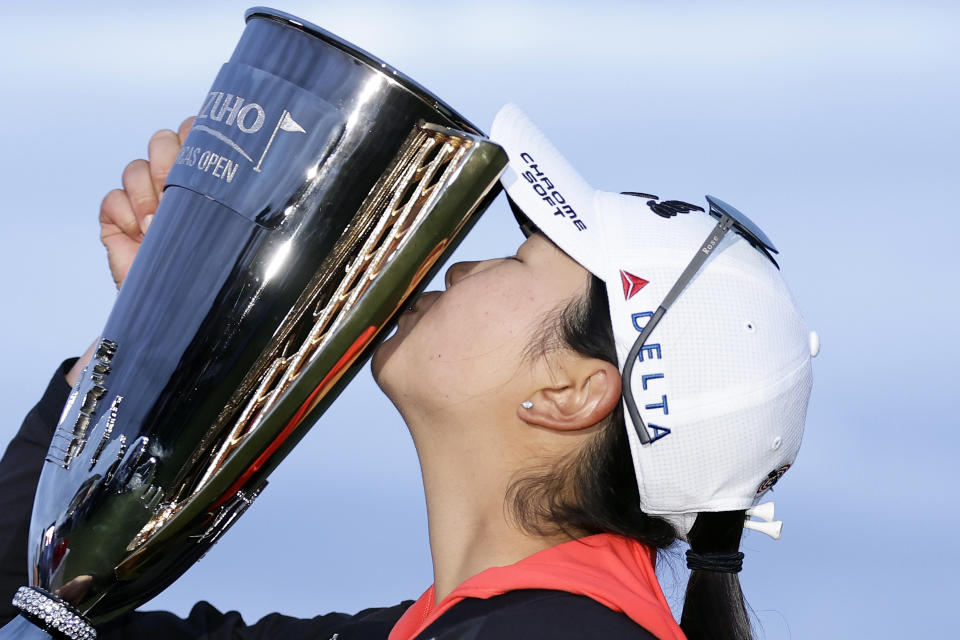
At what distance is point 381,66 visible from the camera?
124 centimetres

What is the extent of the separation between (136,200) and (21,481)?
48cm

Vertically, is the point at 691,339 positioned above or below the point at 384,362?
above

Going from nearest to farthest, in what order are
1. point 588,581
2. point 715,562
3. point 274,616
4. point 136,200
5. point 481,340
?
point 588,581 → point 481,340 → point 715,562 → point 136,200 → point 274,616

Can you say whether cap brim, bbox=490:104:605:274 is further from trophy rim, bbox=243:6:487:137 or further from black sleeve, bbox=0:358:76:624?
black sleeve, bbox=0:358:76:624

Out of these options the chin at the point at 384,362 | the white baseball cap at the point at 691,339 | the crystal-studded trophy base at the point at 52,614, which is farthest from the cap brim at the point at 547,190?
the crystal-studded trophy base at the point at 52,614

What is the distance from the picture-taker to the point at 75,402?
1.26m

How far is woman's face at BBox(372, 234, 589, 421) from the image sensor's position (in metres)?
1.40

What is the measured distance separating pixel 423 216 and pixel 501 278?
0.26m

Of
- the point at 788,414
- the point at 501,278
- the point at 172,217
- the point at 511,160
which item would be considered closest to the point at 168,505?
the point at 172,217

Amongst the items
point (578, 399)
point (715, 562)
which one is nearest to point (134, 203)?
point (578, 399)

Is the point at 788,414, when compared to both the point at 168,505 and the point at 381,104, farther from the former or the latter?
the point at 168,505

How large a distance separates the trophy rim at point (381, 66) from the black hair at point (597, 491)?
0.30m

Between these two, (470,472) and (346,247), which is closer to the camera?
(346,247)

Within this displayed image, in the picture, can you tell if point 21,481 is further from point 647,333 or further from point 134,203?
point 647,333
